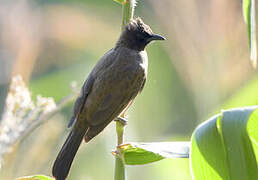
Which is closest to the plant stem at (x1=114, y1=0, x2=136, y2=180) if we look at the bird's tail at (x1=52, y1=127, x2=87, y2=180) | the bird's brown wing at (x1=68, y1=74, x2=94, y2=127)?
the bird's tail at (x1=52, y1=127, x2=87, y2=180)

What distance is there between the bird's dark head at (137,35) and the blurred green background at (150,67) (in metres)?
0.35

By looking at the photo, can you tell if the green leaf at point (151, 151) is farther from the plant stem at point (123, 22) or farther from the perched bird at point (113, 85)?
the perched bird at point (113, 85)

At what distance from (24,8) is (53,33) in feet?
1.08

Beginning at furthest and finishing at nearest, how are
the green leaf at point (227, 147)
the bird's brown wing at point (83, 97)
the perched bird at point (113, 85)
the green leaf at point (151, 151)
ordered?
1. the bird's brown wing at point (83, 97)
2. the perched bird at point (113, 85)
3. the green leaf at point (151, 151)
4. the green leaf at point (227, 147)

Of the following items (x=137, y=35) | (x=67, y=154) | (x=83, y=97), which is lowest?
(x=67, y=154)

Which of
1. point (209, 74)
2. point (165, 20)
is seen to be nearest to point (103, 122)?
point (209, 74)

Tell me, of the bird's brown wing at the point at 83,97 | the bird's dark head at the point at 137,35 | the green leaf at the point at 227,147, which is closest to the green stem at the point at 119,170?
the green leaf at the point at 227,147

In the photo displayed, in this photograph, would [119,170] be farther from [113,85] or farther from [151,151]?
[113,85]

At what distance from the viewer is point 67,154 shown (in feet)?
7.67

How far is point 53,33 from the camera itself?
4324mm

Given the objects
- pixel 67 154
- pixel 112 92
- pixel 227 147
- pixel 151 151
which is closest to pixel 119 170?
pixel 151 151

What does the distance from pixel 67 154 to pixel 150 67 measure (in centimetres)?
203

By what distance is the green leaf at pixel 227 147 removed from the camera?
1.42m

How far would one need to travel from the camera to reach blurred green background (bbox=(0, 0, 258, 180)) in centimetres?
300
